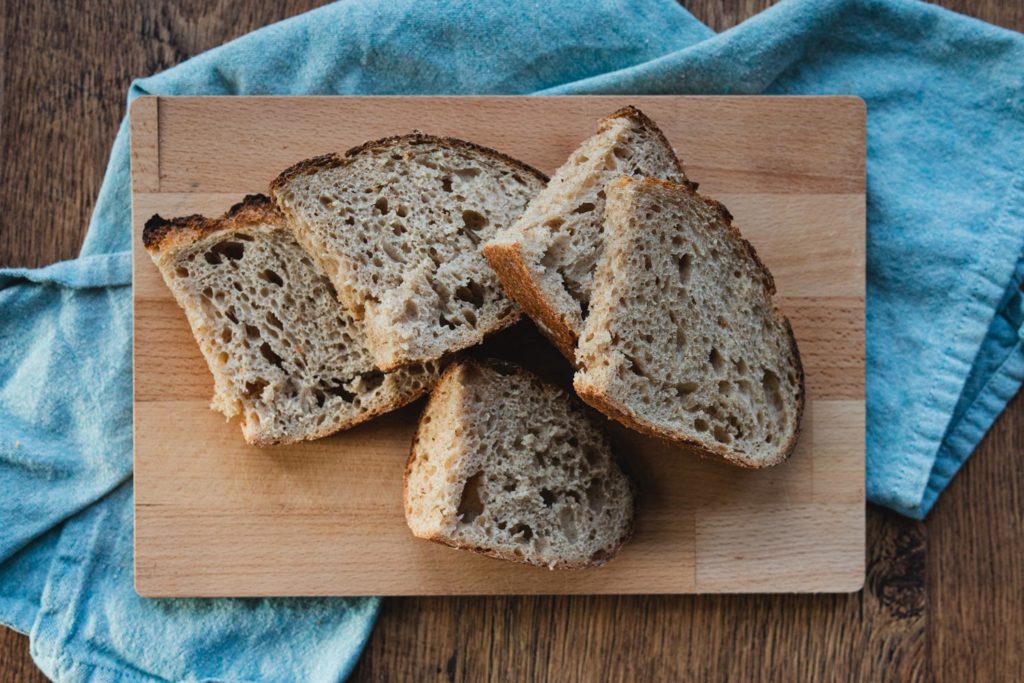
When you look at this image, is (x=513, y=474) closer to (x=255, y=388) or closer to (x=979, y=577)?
(x=255, y=388)

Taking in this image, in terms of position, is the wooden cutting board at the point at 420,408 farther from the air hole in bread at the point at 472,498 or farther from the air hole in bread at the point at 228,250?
the air hole in bread at the point at 472,498

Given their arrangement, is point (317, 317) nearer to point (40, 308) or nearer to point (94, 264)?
point (94, 264)

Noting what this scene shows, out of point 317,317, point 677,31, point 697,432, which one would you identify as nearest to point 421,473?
point 317,317

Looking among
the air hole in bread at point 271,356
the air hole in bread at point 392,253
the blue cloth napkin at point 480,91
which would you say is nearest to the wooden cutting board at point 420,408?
the blue cloth napkin at point 480,91

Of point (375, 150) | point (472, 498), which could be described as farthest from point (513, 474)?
point (375, 150)

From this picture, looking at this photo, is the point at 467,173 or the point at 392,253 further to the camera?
the point at 467,173

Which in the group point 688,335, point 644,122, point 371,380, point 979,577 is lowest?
point 979,577

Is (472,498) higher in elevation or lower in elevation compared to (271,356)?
lower
